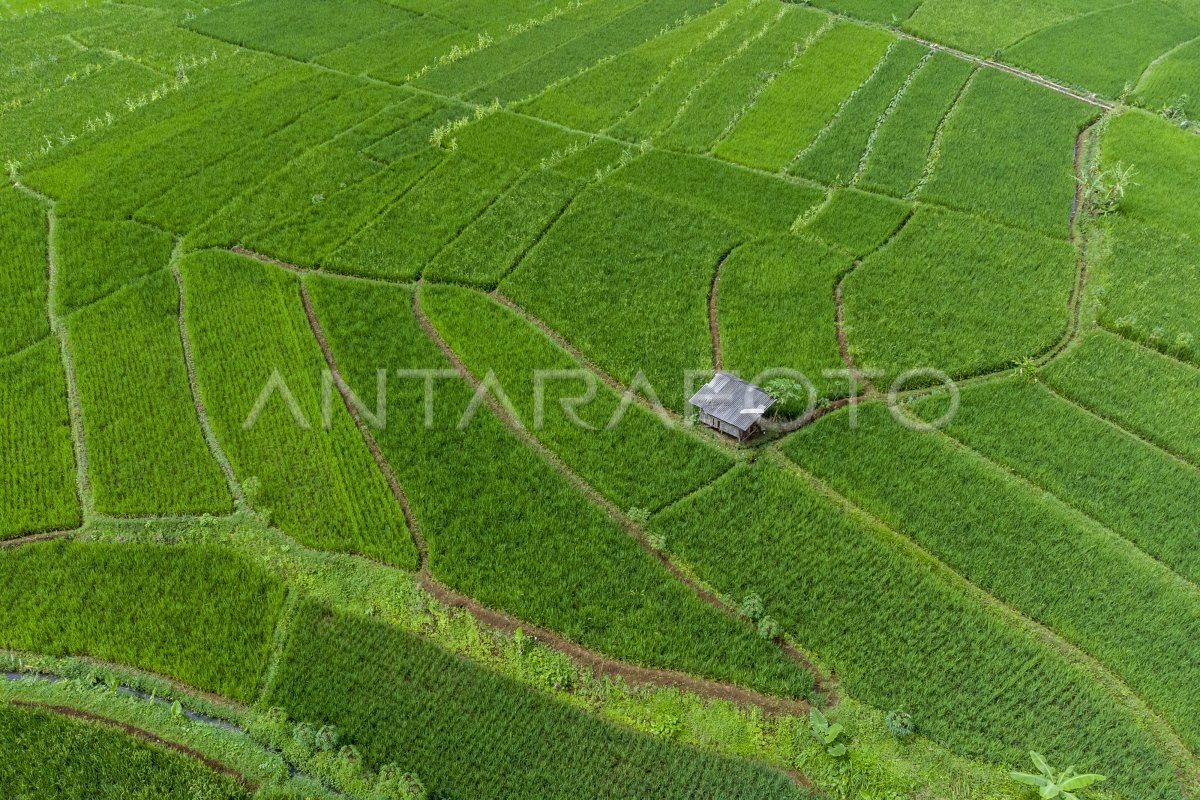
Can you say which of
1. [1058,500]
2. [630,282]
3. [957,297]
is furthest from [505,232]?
[1058,500]

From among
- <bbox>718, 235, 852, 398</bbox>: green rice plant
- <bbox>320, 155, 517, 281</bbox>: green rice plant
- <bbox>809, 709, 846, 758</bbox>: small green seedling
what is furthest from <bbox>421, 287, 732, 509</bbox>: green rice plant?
<bbox>809, 709, 846, 758</bbox>: small green seedling

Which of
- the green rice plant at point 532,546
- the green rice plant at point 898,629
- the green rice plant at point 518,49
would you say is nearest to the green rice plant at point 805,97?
Result: the green rice plant at point 518,49

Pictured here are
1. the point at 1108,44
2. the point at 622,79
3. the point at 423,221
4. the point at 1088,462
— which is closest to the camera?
the point at 1088,462

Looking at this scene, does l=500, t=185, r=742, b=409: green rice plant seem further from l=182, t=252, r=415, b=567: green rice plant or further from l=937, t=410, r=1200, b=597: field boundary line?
l=937, t=410, r=1200, b=597: field boundary line

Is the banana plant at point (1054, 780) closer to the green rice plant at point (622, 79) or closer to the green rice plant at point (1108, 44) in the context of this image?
the green rice plant at point (622, 79)

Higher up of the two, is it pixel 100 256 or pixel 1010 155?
pixel 1010 155

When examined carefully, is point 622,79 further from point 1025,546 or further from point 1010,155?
point 1025,546
